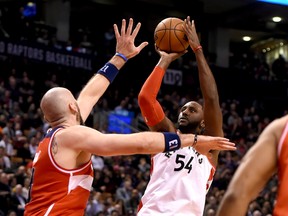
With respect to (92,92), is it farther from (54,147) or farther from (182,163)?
(54,147)

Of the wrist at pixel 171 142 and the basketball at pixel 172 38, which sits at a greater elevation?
the basketball at pixel 172 38

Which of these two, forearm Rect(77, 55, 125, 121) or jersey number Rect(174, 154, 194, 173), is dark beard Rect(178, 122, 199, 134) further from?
forearm Rect(77, 55, 125, 121)

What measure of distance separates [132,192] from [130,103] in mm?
7089

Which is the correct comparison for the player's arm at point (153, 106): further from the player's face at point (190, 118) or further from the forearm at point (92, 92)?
the forearm at point (92, 92)

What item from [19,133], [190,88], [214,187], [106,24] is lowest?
[214,187]

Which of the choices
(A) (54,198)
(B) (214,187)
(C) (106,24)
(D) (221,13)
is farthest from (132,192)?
(D) (221,13)

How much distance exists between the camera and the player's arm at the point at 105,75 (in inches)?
206

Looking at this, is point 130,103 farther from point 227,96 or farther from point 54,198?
point 54,198

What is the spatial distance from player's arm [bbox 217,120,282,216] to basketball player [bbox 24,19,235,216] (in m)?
1.31

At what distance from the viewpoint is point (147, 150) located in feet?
13.0

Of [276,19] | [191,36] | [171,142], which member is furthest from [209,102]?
[276,19]

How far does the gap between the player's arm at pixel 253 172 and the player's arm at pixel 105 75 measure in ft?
8.77

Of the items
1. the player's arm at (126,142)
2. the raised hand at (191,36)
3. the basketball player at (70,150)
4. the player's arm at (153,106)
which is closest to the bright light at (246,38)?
the raised hand at (191,36)

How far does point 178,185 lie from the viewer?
203 inches
